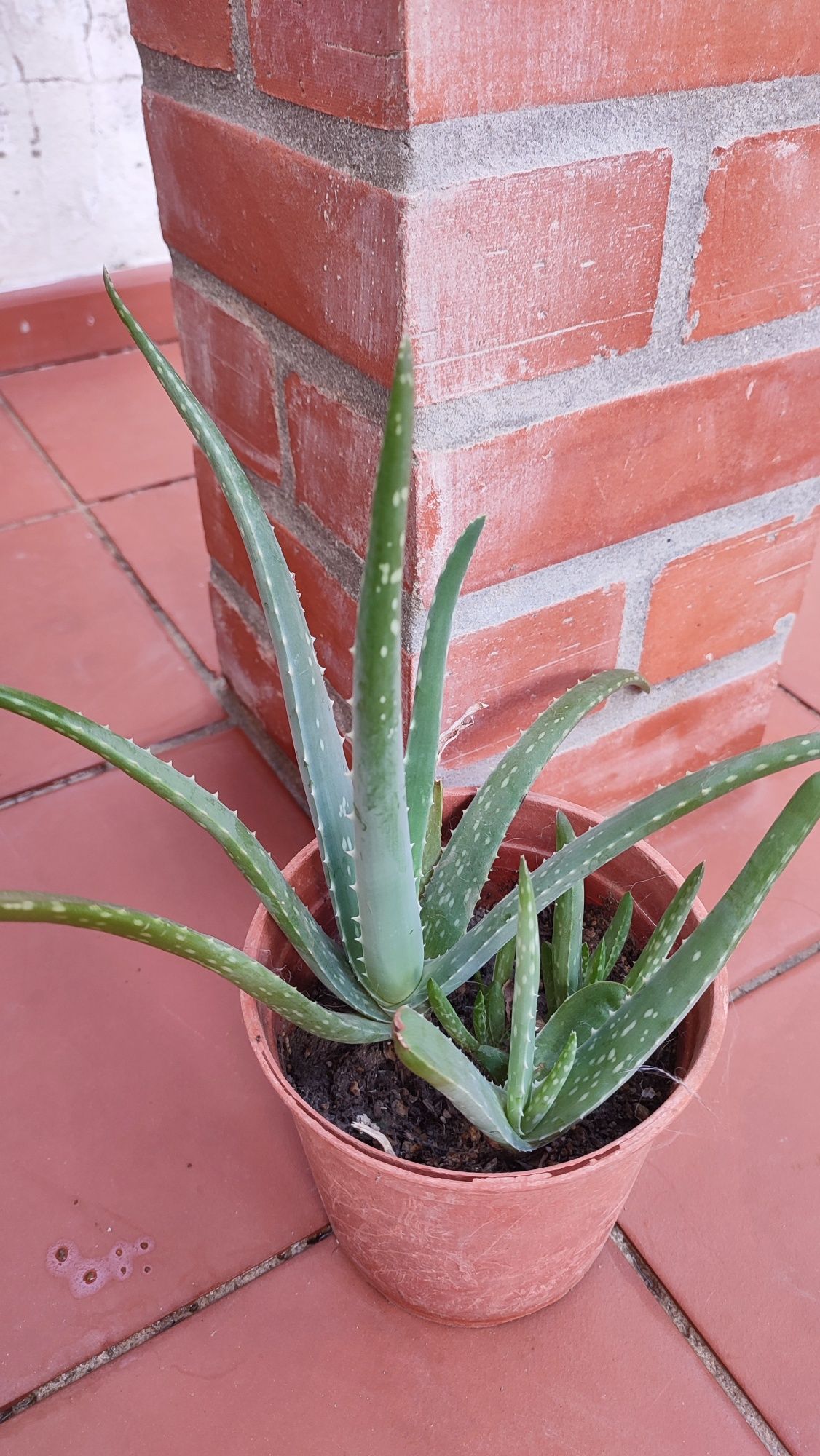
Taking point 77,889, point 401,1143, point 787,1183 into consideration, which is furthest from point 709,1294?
point 77,889

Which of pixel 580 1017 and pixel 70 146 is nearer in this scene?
pixel 580 1017

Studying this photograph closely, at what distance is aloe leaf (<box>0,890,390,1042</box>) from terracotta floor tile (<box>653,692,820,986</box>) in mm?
407

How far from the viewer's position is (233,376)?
0.73 m

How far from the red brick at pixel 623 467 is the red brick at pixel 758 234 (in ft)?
0.13

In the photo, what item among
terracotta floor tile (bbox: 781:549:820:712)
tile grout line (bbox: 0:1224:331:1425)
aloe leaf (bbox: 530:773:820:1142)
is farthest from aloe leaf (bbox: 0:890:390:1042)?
terracotta floor tile (bbox: 781:549:820:712)

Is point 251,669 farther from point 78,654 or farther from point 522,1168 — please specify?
point 522,1168

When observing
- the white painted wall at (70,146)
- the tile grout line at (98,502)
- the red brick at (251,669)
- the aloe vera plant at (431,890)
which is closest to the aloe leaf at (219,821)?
the aloe vera plant at (431,890)

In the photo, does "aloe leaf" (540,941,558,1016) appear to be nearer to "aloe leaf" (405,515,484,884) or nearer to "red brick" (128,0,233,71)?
"aloe leaf" (405,515,484,884)

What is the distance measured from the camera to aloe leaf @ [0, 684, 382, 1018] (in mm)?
407

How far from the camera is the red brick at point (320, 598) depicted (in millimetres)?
695

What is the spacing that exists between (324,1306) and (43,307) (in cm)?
159

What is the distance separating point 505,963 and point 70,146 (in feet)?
5.27

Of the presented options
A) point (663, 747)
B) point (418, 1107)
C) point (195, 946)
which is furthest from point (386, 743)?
point (663, 747)

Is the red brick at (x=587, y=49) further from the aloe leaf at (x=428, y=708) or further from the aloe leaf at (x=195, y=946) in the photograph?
the aloe leaf at (x=195, y=946)
